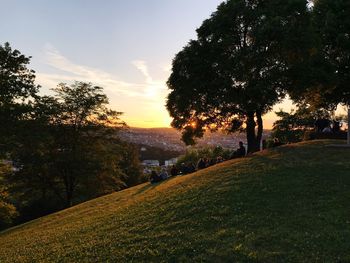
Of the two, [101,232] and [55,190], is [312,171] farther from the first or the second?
Result: [55,190]

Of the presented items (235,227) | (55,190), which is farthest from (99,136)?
(235,227)

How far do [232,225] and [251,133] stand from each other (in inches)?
979

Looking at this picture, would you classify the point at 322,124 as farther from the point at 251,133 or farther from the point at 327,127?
the point at 251,133

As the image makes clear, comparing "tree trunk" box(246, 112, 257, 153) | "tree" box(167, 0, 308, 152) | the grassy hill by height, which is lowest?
the grassy hill

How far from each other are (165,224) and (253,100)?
1979 cm

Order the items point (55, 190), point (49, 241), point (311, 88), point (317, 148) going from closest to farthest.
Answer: point (49, 241) < point (317, 148) < point (311, 88) < point (55, 190)

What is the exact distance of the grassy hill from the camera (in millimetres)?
12188

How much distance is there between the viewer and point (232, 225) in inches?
572

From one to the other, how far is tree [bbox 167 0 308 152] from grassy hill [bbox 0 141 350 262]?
1090 centimetres

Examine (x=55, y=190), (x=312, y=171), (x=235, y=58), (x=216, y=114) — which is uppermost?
(x=235, y=58)

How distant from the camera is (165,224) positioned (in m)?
16.2

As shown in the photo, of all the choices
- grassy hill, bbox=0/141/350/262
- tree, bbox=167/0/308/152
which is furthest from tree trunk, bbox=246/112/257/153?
grassy hill, bbox=0/141/350/262

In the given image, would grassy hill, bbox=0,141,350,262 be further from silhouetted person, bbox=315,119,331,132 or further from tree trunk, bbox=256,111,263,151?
silhouetted person, bbox=315,119,331,132

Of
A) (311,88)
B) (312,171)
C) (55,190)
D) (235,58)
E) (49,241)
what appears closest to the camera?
(49,241)
